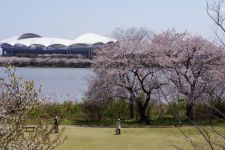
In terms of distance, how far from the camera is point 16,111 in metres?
5.30

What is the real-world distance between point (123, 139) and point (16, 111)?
43.8ft

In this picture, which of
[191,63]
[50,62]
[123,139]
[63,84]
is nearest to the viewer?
[123,139]

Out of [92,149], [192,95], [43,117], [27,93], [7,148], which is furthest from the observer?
[192,95]

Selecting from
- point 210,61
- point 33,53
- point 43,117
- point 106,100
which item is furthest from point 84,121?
point 33,53

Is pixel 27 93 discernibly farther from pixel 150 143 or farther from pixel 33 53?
pixel 33 53

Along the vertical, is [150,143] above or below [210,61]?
below

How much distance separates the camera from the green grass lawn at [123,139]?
16.7 metres

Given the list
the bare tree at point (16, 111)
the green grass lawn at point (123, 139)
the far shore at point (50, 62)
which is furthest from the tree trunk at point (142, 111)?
the far shore at point (50, 62)

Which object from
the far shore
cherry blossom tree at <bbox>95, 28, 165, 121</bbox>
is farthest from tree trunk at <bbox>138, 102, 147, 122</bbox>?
the far shore

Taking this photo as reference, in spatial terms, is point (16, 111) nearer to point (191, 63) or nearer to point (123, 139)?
point (123, 139)

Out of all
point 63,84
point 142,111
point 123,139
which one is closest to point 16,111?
point 123,139

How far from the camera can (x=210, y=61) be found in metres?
27.0

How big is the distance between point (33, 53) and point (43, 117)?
85639 mm

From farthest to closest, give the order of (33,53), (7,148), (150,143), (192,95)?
(33,53), (192,95), (150,143), (7,148)
